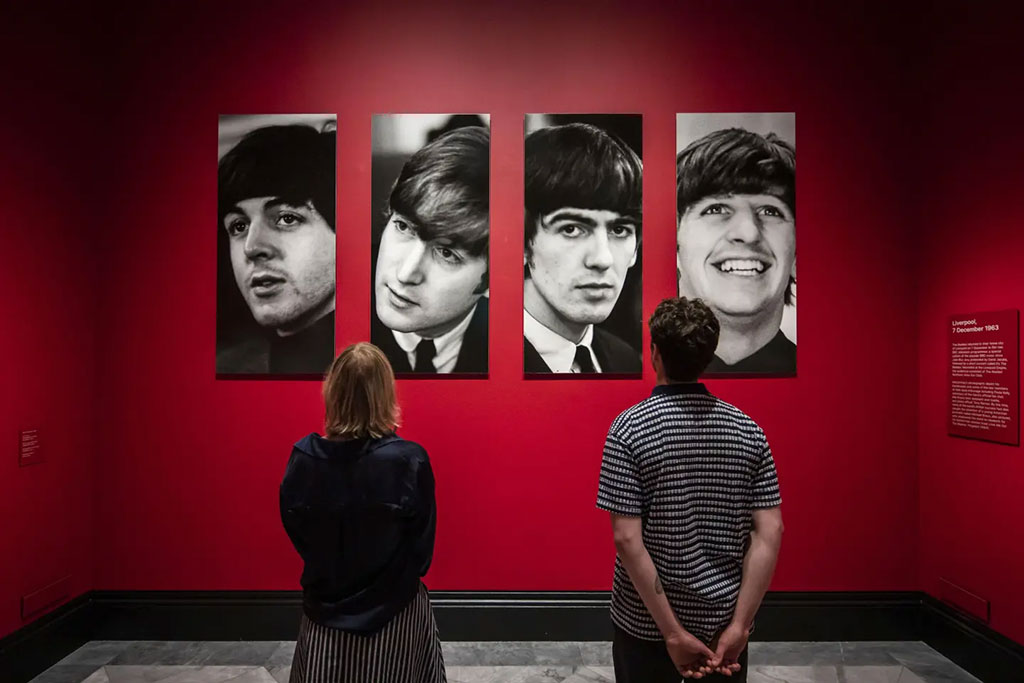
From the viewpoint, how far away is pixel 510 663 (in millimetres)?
3137

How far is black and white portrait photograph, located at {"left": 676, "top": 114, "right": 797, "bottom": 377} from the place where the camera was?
3396 millimetres

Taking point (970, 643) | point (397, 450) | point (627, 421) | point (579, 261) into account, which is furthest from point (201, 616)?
point (970, 643)

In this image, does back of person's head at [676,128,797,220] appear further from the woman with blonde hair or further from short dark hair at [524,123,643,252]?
the woman with blonde hair

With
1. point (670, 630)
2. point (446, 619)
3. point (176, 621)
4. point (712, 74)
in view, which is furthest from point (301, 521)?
point (712, 74)

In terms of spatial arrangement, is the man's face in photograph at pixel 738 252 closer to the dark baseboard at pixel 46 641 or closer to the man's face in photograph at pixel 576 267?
the man's face in photograph at pixel 576 267

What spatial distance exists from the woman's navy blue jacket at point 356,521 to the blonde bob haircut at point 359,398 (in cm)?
4

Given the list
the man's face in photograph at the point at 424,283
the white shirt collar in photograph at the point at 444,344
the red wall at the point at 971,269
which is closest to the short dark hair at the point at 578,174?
the man's face in photograph at the point at 424,283

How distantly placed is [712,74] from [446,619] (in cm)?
336

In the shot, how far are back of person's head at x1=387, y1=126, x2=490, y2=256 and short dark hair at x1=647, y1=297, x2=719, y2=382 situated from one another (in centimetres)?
193

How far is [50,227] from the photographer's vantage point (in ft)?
10.3

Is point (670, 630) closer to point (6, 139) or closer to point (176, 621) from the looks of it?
point (176, 621)

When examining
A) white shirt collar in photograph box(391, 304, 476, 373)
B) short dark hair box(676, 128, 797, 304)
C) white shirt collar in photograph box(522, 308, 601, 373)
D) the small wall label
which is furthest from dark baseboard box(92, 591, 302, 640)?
short dark hair box(676, 128, 797, 304)

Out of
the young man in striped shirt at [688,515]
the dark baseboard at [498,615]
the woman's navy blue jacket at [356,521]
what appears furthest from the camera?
the dark baseboard at [498,615]

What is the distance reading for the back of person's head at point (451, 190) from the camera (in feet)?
11.2
